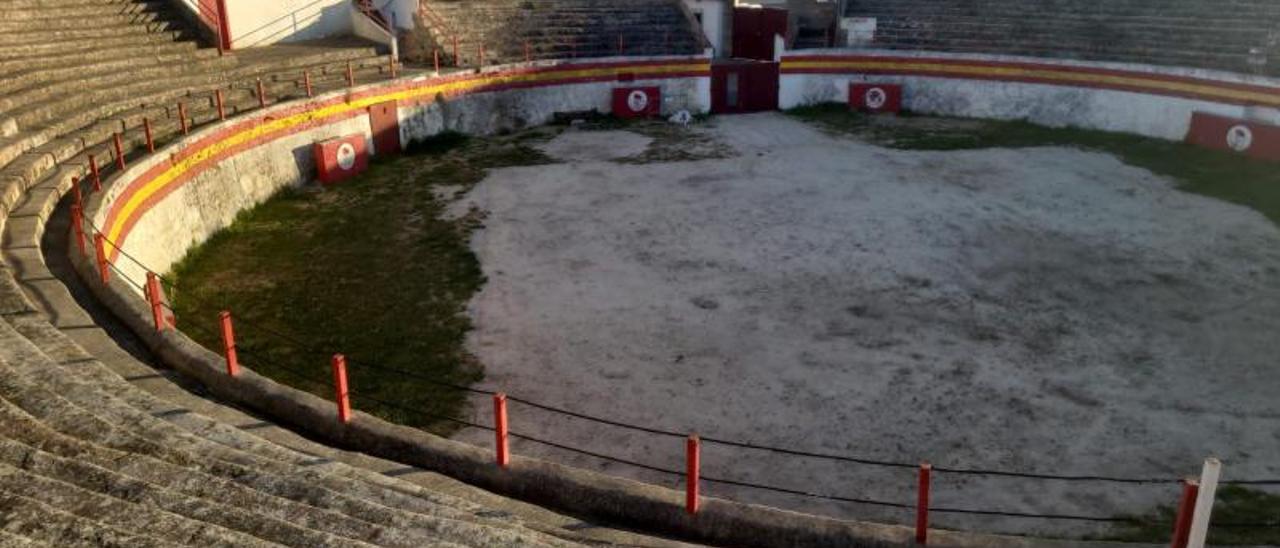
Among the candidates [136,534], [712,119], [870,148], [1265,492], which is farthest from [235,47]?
[1265,492]

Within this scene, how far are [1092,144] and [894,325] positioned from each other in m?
15.5

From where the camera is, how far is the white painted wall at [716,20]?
34.4m

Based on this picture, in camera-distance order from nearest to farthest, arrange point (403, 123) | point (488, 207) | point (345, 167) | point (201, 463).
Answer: point (201, 463)
point (488, 207)
point (345, 167)
point (403, 123)

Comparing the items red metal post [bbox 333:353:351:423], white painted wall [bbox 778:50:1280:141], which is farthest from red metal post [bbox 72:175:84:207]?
white painted wall [bbox 778:50:1280:141]

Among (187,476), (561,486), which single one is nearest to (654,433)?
(561,486)

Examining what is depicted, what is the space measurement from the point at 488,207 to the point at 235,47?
11550 mm

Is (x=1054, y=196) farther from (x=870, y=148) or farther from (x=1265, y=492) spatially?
(x=1265, y=492)

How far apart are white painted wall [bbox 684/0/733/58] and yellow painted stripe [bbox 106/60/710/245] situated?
13.3 ft

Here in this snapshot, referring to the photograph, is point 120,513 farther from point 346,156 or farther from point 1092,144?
point 1092,144

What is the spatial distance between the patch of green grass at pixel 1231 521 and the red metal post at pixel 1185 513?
2575mm

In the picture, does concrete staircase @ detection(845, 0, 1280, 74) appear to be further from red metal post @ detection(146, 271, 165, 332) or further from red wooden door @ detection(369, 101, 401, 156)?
red metal post @ detection(146, 271, 165, 332)

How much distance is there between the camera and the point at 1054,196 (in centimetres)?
2164

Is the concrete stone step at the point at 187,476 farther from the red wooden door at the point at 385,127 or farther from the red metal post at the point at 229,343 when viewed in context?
the red wooden door at the point at 385,127

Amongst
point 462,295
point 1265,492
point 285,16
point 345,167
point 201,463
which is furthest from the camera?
point 285,16
